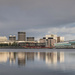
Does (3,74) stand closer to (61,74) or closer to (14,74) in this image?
(14,74)

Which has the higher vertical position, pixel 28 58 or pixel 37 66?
pixel 37 66

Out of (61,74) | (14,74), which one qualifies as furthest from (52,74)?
(14,74)

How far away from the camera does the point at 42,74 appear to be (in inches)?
864

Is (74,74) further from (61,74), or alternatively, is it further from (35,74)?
(35,74)

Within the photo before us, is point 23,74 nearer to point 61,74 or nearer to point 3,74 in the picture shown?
point 3,74

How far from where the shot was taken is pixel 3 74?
21828mm

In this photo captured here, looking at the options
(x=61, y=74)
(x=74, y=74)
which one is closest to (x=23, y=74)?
(x=61, y=74)

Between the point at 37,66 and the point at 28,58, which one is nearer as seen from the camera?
the point at 37,66

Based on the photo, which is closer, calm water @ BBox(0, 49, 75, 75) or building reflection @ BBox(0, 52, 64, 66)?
calm water @ BBox(0, 49, 75, 75)

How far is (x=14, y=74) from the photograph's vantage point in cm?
2181

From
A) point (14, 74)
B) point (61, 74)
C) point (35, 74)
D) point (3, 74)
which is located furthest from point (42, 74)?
point (3, 74)

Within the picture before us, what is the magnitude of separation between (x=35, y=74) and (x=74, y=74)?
19.0 ft

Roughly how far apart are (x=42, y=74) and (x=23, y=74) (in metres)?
2.84

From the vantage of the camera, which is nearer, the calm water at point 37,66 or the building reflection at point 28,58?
the calm water at point 37,66
